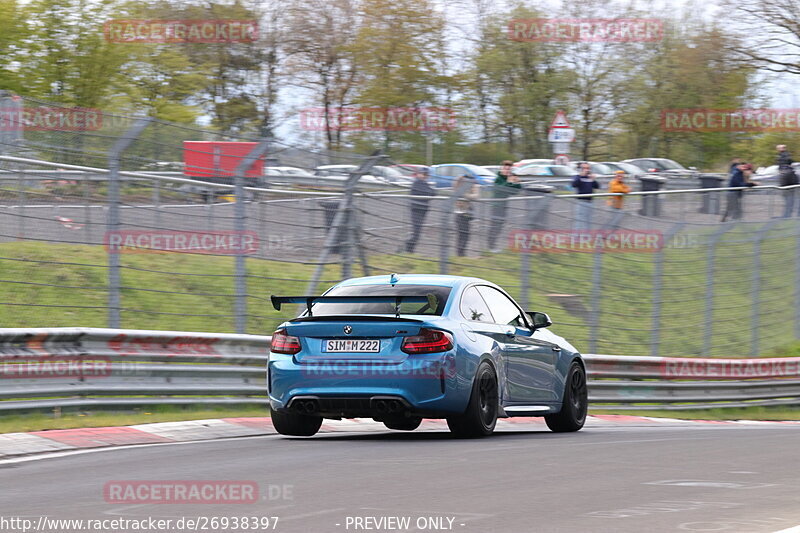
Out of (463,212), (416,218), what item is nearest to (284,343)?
(416,218)

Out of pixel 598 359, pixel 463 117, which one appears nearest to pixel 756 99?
pixel 463 117

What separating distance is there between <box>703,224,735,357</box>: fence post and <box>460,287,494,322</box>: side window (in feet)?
33.0

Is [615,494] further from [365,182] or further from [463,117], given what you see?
[463,117]

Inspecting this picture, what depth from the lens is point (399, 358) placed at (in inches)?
404

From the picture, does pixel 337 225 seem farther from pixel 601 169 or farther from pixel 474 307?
pixel 601 169

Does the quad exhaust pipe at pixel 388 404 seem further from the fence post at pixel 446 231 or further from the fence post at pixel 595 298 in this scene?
the fence post at pixel 595 298

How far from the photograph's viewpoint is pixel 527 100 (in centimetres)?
5838

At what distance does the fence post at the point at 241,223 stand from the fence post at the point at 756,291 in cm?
1070

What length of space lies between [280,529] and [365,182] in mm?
9399

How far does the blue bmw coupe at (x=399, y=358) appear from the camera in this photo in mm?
10250

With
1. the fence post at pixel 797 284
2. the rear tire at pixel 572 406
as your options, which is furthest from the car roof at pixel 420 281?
the fence post at pixel 797 284
